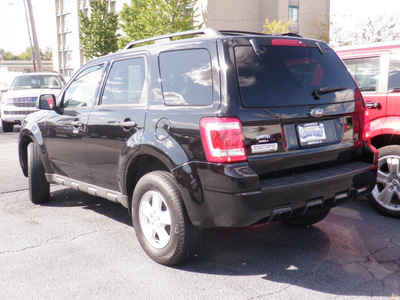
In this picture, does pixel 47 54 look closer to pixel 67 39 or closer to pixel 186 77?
pixel 67 39

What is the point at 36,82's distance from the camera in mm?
15000

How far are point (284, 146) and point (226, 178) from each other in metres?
0.58

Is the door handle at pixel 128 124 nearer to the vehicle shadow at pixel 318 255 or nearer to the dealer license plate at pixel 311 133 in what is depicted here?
the vehicle shadow at pixel 318 255

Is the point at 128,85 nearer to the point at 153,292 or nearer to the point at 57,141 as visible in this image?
the point at 57,141

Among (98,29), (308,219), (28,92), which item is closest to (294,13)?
(98,29)

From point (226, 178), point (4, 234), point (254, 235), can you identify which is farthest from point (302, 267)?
point (4, 234)

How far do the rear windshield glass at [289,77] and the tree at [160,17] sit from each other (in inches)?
1047

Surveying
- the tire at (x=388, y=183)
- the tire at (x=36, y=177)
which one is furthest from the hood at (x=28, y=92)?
the tire at (x=388, y=183)

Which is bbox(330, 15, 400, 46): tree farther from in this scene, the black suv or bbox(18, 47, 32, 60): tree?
bbox(18, 47, 32, 60): tree

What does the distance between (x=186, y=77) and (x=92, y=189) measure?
1797 millimetres

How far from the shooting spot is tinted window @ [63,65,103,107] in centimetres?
470

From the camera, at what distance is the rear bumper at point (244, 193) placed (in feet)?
10.3

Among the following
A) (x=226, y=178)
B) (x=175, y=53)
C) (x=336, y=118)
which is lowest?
(x=226, y=178)

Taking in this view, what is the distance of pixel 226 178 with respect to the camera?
314 centimetres
